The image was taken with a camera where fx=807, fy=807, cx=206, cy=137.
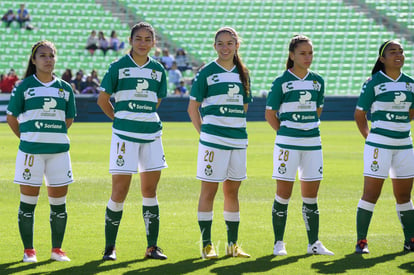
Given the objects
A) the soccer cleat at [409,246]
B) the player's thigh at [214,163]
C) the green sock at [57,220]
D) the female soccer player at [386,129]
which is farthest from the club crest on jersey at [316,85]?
the green sock at [57,220]

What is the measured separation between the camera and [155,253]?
7.01 meters

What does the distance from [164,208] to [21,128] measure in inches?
142

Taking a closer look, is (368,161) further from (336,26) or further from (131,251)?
(336,26)

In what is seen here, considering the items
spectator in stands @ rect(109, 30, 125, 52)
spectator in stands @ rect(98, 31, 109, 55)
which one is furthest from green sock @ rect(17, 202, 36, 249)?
spectator in stands @ rect(98, 31, 109, 55)

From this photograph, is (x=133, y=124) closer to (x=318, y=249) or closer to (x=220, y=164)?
(x=220, y=164)

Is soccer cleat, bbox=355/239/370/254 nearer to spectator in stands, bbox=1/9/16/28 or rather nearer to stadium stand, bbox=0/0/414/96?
stadium stand, bbox=0/0/414/96

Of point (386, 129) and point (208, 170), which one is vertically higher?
point (386, 129)

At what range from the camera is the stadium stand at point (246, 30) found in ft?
106

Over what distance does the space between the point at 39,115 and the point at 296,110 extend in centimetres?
222

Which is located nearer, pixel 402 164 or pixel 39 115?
pixel 39 115

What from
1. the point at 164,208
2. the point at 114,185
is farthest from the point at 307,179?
the point at 164,208

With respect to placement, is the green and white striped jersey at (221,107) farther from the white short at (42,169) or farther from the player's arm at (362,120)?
the white short at (42,169)

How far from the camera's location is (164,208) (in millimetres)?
10094

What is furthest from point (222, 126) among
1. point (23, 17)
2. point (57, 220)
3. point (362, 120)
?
point (23, 17)
